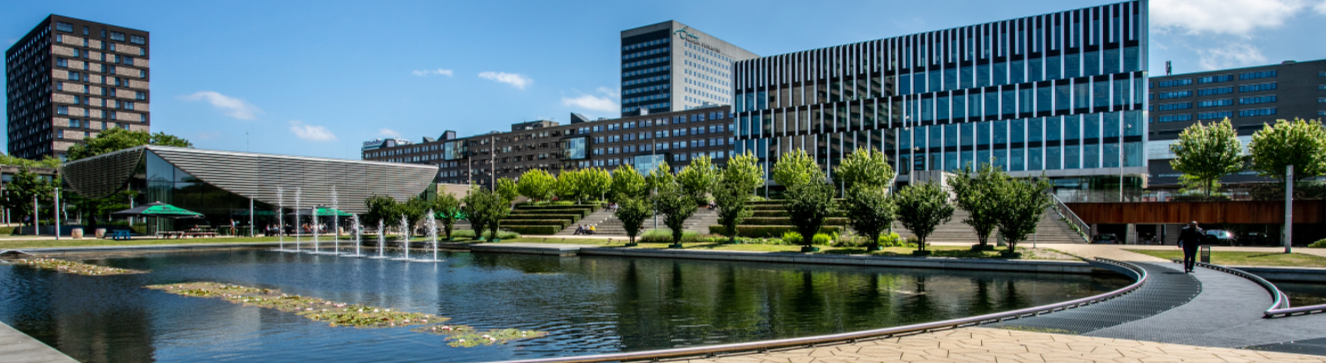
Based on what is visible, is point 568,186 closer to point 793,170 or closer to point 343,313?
point 793,170

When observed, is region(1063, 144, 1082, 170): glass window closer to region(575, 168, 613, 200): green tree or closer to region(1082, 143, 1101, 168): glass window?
region(1082, 143, 1101, 168): glass window

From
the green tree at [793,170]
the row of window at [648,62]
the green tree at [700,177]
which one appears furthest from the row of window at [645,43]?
the green tree at [793,170]

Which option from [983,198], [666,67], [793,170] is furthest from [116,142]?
[666,67]

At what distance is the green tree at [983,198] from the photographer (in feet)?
91.0

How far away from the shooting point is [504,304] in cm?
1745

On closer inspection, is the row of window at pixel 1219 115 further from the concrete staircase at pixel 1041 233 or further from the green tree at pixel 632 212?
the green tree at pixel 632 212

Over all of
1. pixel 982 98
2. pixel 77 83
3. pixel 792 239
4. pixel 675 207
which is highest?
pixel 77 83

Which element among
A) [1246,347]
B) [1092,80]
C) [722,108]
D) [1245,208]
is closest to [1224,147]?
[1245,208]

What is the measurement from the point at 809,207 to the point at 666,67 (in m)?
137

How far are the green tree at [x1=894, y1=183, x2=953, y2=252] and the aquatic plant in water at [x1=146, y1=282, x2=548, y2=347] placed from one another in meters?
20.4

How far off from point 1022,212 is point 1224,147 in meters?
28.3

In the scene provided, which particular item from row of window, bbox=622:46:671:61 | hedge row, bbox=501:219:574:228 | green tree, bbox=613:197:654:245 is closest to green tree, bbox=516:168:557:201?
hedge row, bbox=501:219:574:228

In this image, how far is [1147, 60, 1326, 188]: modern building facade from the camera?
363 ft

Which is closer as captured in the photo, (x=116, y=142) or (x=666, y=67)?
(x=116, y=142)
